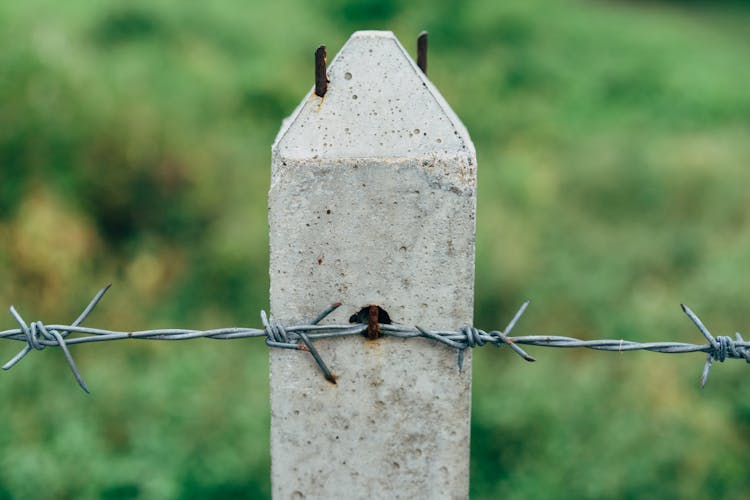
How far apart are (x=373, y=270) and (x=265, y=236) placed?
193 inches

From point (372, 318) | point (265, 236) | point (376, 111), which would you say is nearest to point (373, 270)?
point (372, 318)

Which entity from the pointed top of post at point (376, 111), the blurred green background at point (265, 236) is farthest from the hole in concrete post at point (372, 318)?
the blurred green background at point (265, 236)

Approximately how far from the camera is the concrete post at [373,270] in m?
1.56

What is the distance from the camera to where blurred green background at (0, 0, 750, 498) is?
4.38 meters

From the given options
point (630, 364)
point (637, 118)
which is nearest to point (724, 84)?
point (637, 118)

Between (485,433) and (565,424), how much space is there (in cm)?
48

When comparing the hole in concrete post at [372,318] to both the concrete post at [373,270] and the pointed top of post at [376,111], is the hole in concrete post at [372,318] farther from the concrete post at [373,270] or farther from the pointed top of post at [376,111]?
the pointed top of post at [376,111]

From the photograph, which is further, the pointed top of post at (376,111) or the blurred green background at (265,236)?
the blurred green background at (265,236)

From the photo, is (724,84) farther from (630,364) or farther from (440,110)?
(440,110)

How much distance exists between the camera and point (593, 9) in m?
15.9

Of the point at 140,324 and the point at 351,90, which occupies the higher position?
the point at 351,90

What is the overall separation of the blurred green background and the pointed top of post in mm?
3076

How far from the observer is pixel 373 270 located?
1609mm

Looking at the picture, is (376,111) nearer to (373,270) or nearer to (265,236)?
(373,270)
